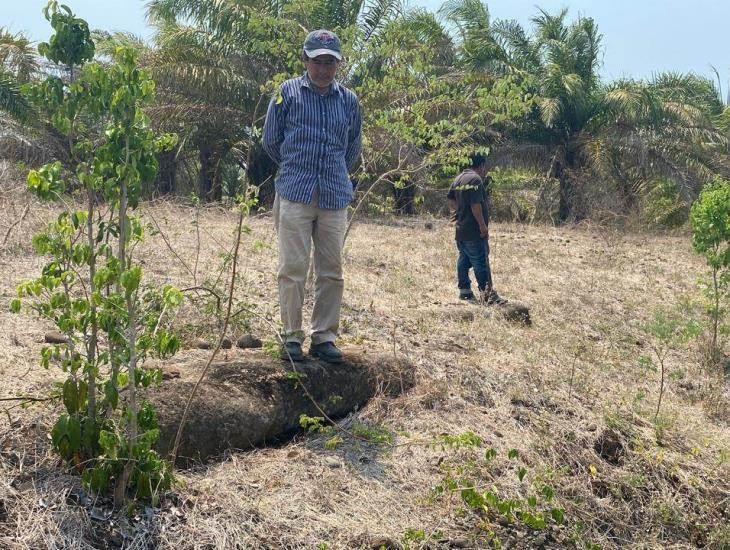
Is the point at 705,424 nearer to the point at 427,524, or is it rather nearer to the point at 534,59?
the point at 427,524

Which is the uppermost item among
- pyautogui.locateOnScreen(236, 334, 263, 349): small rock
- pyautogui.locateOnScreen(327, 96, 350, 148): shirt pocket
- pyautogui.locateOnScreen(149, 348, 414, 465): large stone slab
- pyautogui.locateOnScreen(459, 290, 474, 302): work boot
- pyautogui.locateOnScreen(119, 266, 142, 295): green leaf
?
pyautogui.locateOnScreen(327, 96, 350, 148): shirt pocket

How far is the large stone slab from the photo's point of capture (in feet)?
12.4

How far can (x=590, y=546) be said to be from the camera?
390 cm

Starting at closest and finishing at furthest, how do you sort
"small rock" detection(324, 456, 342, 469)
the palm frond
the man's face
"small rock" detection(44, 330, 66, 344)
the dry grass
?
the dry grass → "small rock" detection(324, 456, 342, 469) → the man's face → "small rock" detection(44, 330, 66, 344) → the palm frond

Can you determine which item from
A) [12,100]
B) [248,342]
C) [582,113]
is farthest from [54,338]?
[582,113]

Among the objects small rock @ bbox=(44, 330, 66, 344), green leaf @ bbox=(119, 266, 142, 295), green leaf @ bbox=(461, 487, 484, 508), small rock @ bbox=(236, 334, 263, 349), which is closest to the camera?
green leaf @ bbox=(119, 266, 142, 295)

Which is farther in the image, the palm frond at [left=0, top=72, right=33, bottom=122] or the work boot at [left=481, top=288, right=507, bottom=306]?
the palm frond at [left=0, top=72, right=33, bottom=122]

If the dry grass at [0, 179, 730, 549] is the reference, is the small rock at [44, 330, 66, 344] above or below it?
above

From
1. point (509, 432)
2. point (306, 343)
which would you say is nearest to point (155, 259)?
point (306, 343)

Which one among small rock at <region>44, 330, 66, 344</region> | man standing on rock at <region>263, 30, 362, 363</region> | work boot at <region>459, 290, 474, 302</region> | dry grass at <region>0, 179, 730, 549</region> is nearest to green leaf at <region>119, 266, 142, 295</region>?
dry grass at <region>0, 179, 730, 549</region>

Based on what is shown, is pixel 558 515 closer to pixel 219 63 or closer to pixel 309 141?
pixel 309 141

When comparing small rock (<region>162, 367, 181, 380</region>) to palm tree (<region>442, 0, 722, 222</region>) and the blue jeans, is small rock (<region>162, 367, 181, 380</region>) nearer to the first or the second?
the blue jeans

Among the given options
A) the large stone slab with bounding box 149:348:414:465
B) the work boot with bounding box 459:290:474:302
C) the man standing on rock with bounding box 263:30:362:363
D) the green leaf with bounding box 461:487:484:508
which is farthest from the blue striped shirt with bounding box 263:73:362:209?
the work boot with bounding box 459:290:474:302

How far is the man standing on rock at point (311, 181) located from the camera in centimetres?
430
